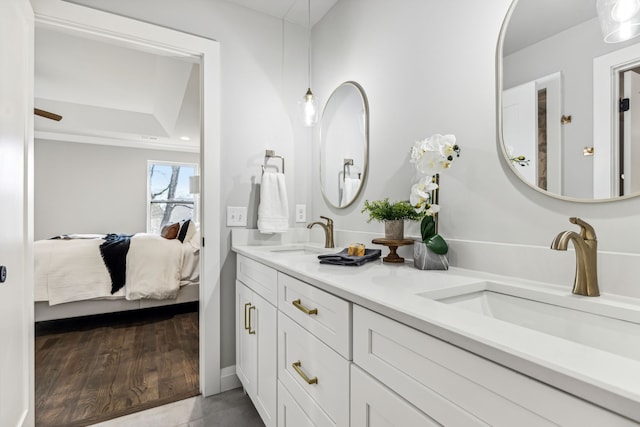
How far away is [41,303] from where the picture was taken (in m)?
2.88

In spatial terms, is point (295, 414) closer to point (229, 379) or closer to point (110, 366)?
point (229, 379)

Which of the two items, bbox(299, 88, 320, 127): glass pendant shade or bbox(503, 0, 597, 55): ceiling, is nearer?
bbox(503, 0, 597, 55): ceiling

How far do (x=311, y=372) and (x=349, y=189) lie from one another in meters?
1.10

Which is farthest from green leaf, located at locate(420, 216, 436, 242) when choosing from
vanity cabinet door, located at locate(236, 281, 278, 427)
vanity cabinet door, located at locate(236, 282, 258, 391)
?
vanity cabinet door, located at locate(236, 282, 258, 391)

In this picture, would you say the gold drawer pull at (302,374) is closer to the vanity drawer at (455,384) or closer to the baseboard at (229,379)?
the vanity drawer at (455,384)

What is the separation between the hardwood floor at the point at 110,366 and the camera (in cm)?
178

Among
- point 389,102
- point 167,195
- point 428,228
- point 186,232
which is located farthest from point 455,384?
point 167,195

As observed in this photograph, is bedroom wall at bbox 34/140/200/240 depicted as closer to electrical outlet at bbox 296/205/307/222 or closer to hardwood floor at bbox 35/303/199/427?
hardwood floor at bbox 35/303/199/427

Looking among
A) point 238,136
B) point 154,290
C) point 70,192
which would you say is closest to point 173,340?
point 154,290

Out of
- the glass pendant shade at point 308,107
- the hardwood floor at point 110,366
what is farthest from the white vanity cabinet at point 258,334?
the glass pendant shade at point 308,107

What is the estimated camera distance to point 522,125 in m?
1.04

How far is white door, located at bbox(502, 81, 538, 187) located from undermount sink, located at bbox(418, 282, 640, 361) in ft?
1.18

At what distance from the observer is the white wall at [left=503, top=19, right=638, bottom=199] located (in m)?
0.88

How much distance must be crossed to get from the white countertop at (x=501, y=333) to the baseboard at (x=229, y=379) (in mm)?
1234
